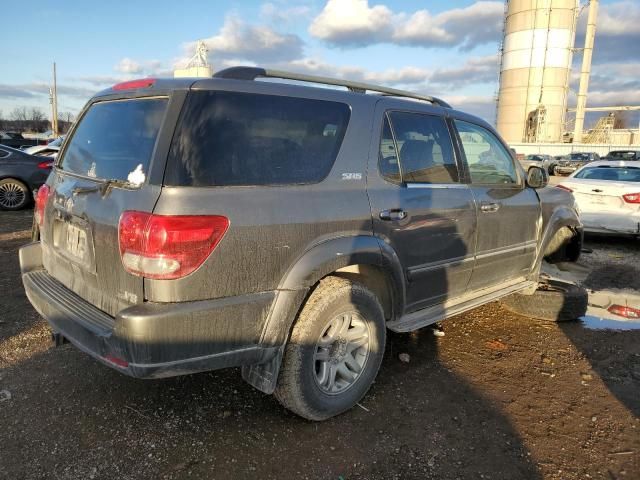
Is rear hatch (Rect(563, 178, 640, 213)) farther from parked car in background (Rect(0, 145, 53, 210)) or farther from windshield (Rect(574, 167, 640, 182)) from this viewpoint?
parked car in background (Rect(0, 145, 53, 210))

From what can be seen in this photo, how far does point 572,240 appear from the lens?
5480mm

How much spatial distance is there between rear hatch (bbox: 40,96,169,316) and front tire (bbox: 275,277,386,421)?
2.97ft

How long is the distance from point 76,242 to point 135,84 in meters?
0.95

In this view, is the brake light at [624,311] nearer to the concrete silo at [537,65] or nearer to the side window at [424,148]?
the side window at [424,148]

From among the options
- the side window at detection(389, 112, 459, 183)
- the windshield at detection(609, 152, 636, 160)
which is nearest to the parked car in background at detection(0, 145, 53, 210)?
the side window at detection(389, 112, 459, 183)

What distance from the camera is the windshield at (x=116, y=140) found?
8.09ft

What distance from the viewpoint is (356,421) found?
301cm

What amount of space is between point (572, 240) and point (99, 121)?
193 inches

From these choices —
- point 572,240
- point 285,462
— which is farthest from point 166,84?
point 572,240

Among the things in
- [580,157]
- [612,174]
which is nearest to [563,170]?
[580,157]

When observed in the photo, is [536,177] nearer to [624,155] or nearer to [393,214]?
[393,214]

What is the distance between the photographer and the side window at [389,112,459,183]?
10.8 feet

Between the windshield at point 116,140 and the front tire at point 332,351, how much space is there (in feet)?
3.82

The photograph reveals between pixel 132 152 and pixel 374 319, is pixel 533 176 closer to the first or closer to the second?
pixel 374 319
